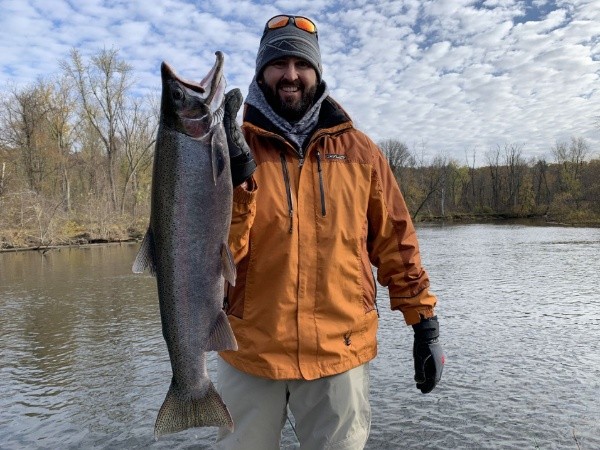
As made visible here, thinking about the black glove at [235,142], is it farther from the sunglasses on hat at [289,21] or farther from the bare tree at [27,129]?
the bare tree at [27,129]

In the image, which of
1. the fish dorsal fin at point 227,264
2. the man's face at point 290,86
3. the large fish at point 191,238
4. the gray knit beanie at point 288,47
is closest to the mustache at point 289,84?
the man's face at point 290,86

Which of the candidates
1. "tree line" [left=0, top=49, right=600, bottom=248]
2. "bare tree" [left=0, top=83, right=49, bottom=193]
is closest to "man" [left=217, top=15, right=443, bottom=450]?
"tree line" [left=0, top=49, right=600, bottom=248]

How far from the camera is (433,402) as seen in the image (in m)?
6.79

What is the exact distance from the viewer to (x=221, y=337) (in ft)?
8.06

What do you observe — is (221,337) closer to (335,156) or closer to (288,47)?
(335,156)

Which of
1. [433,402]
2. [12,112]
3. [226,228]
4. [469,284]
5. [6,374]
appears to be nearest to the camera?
[226,228]

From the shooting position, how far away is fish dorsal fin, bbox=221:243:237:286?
7.86 ft

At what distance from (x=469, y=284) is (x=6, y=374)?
40.7 ft

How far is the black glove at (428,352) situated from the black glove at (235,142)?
1.60 meters

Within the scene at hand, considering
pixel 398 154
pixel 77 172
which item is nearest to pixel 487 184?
pixel 398 154

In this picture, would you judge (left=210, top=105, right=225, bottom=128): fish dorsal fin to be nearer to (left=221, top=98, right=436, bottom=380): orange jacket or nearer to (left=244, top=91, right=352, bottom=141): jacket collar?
(left=221, top=98, right=436, bottom=380): orange jacket

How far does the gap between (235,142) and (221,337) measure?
0.96 m

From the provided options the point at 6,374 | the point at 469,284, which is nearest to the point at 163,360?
the point at 6,374

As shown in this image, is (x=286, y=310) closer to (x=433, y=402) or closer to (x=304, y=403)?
(x=304, y=403)
